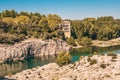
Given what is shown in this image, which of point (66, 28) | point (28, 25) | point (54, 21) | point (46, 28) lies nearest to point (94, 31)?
point (66, 28)

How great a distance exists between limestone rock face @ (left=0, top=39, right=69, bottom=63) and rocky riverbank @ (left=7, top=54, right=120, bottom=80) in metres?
43.5

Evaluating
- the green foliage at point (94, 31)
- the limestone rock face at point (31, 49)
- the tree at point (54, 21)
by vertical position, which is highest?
the tree at point (54, 21)

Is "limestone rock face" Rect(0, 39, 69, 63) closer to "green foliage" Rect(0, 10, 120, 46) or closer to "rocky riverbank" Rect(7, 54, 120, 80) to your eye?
"green foliage" Rect(0, 10, 120, 46)

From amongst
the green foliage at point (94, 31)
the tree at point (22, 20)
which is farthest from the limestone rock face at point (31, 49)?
the green foliage at point (94, 31)

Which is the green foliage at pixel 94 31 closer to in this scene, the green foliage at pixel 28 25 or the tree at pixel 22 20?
the green foliage at pixel 28 25

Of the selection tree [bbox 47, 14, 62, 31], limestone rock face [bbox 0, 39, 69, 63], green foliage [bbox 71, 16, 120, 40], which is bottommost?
limestone rock face [bbox 0, 39, 69, 63]

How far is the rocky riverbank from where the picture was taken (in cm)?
6599

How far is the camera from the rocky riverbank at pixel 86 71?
6599 cm

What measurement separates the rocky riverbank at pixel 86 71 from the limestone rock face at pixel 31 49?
43487mm

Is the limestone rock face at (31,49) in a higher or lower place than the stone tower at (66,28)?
lower

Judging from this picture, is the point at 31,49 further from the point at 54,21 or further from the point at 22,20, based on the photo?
the point at 54,21

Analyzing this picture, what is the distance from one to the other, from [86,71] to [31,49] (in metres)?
63.4

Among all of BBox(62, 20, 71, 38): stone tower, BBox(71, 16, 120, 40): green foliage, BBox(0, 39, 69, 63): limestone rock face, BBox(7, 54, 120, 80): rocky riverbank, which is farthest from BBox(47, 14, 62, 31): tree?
BBox(7, 54, 120, 80): rocky riverbank

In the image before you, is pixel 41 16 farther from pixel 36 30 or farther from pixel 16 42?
pixel 16 42
